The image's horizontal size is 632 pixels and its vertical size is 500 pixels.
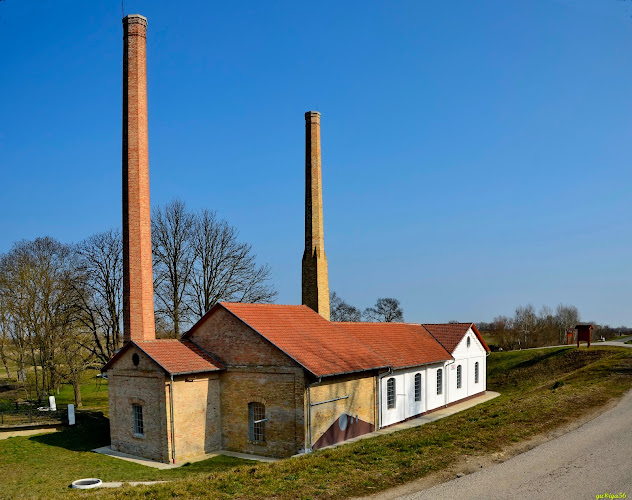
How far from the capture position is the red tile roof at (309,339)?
19969mm

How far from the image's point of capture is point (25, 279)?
34625 mm

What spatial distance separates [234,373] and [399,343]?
31.9 feet

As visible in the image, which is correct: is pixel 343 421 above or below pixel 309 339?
below

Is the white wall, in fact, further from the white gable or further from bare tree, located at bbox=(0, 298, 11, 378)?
bare tree, located at bbox=(0, 298, 11, 378)

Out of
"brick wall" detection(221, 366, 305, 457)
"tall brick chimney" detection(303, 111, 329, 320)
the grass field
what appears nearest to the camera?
the grass field

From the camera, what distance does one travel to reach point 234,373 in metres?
20.9

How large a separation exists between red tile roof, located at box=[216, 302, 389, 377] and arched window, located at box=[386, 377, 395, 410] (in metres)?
1.07

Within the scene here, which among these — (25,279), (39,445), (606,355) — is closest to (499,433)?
(39,445)

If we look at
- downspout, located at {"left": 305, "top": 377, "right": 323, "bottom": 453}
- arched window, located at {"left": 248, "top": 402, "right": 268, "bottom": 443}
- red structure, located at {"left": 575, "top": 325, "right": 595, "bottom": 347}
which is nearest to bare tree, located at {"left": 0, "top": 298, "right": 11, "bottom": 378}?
arched window, located at {"left": 248, "top": 402, "right": 268, "bottom": 443}

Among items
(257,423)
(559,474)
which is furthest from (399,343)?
(559,474)

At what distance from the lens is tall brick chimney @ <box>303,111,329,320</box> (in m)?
29.0

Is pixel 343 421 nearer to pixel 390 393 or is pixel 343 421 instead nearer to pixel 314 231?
pixel 390 393

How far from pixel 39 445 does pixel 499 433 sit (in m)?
17.7

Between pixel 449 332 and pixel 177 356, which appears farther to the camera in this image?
pixel 449 332
